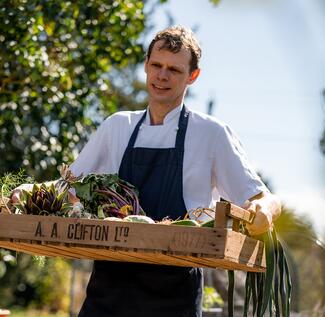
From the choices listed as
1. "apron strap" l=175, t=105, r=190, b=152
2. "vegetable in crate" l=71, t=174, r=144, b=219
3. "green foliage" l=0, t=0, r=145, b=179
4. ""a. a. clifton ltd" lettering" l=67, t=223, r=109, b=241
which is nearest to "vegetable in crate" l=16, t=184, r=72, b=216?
"vegetable in crate" l=71, t=174, r=144, b=219

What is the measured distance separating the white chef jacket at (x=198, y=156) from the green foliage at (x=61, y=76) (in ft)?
8.68

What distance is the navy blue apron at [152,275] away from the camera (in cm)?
372

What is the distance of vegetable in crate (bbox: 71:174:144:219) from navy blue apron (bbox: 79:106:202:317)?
0.14 meters

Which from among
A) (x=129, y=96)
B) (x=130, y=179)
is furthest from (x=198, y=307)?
(x=129, y=96)

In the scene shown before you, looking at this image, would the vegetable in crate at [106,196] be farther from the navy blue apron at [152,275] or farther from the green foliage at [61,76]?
the green foliage at [61,76]

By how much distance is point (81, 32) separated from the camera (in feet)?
23.3

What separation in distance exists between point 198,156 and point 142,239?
71 centimetres

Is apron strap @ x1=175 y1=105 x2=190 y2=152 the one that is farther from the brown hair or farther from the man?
the brown hair

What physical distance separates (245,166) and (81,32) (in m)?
3.61

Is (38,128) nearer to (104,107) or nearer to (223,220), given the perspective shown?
(104,107)

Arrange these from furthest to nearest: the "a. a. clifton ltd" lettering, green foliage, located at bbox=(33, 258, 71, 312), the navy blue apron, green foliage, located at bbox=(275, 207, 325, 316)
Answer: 1. green foliage, located at bbox=(33, 258, 71, 312)
2. green foliage, located at bbox=(275, 207, 325, 316)
3. the navy blue apron
4. the "a. a. clifton ltd" lettering

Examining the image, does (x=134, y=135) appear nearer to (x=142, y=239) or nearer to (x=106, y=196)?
(x=106, y=196)

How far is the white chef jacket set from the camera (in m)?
3.72

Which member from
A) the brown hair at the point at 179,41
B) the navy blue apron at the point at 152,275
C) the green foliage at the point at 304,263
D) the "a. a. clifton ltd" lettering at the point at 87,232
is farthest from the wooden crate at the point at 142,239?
the green foliage at the point at 304,263
